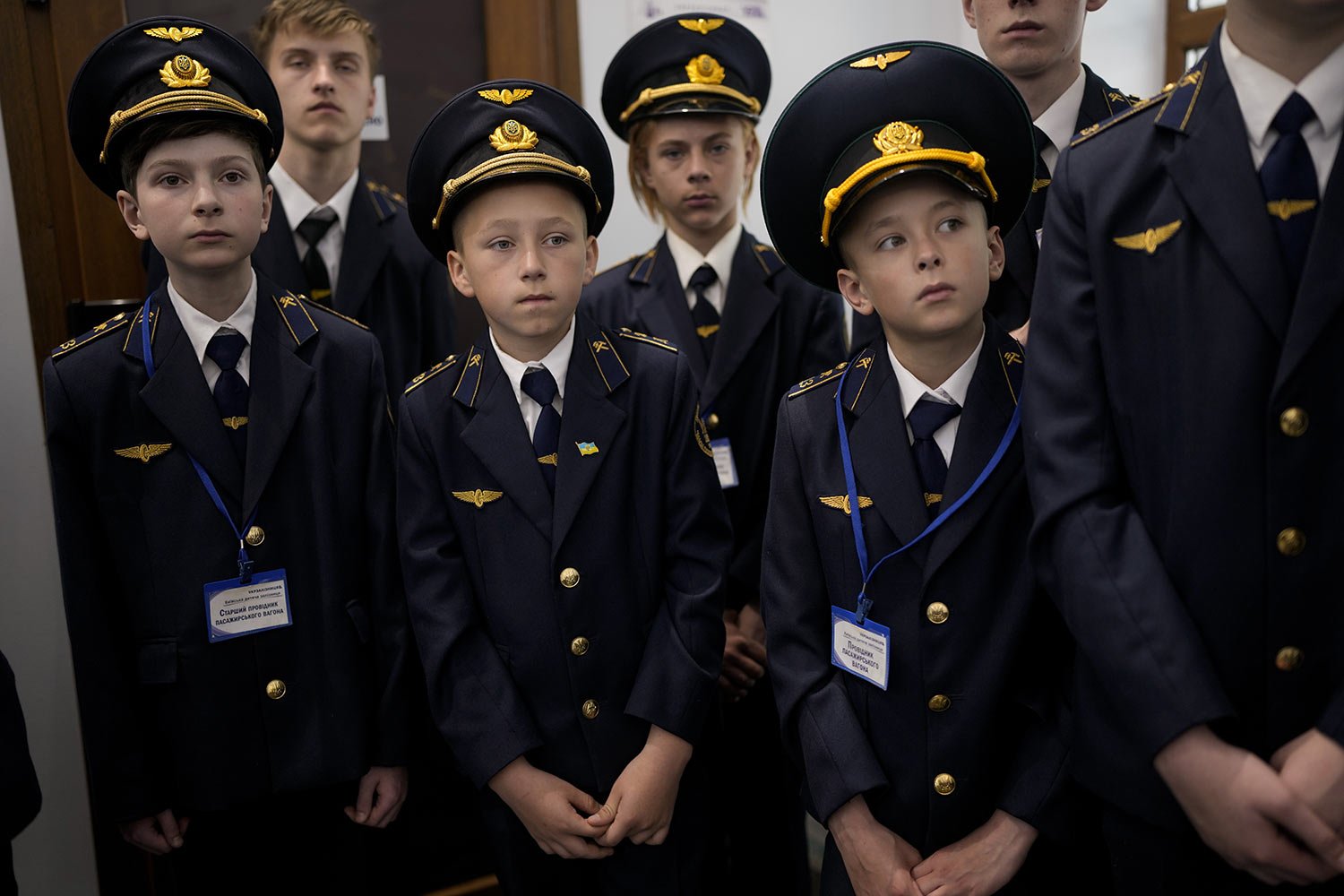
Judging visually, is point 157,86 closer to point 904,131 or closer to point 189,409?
point 189,409

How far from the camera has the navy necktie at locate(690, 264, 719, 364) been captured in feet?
7.45

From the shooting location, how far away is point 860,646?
150cm

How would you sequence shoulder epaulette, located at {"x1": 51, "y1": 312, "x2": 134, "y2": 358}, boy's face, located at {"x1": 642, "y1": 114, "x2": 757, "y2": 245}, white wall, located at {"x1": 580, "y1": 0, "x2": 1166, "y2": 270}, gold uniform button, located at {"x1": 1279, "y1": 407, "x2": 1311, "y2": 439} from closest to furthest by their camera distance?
gold uniform button, located at {"x1": 1279, "y1": 407, "x2": 1311, "y2": 439}, shoulder epaulette, located at {"x1": 51, "y1": 312, "x2": 134, "y2": 358}, boy's face, located at {"x1": 642, "y1": 114, "x2": 757, "y2": 245}, white wall, located at {"x1": 580, "y1": 0, "x2": 1166, "y2": 270}

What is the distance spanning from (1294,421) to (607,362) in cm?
102

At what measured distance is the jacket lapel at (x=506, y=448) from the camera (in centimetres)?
165

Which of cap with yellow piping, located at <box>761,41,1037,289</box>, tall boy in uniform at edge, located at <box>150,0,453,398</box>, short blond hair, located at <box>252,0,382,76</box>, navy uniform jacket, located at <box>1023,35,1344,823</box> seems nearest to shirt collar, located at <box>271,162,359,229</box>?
tall boy in uniform at edge, located at <box>150,0,453,398</box>

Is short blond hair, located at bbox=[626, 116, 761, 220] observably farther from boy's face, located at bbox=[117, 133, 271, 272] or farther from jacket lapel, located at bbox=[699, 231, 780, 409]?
boy's face, located at bbox=[117, 133, 271, 272]

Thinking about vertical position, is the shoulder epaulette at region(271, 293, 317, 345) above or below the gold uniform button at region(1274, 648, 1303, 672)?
above

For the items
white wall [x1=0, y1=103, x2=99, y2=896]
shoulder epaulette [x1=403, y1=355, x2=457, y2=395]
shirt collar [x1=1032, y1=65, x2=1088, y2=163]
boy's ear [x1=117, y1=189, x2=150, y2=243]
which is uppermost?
shirt collar [x1=1032, y1=65, x2=1088, y2=163]

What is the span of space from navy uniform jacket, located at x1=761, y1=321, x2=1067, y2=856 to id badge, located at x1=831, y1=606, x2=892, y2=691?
2cm

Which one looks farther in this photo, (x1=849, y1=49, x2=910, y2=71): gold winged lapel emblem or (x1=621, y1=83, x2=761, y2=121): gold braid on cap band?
(x1=621, y1=83, x2=761, y2=121): gold braid on cap band

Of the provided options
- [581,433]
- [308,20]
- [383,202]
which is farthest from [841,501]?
[308,20]

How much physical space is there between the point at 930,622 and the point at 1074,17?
1066mm

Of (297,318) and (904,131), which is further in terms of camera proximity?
(297,318)
